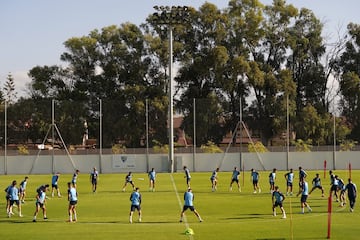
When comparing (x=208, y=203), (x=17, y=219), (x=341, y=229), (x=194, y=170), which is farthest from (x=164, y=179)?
(x=341, y=229)

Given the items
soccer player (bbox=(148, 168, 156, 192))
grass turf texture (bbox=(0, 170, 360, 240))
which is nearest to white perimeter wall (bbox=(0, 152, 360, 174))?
soccer player (bbox=(148, 168, 156, 192))

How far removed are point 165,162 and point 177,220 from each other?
43019mm

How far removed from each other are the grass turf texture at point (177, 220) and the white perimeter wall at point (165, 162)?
27795mm

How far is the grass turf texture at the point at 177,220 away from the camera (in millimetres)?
24375

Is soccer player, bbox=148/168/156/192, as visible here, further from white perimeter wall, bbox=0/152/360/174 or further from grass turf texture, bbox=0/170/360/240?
white perimeter wall, bbox=0/152/360/174

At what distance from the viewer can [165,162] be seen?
7169 centimetres

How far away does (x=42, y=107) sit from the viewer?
253ft

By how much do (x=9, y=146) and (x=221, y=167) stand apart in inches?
1110

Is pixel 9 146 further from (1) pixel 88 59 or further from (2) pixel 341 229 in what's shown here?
(2) pixel 341 229

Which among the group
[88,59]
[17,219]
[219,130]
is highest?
[88,59]

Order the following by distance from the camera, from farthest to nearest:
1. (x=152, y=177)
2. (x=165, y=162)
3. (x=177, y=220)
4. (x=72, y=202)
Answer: (x=165, y=162)
(x=152, y=177)
(x=177, y=220)
(x=72, y=202)

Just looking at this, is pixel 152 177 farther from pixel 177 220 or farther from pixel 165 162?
pixel 165 162

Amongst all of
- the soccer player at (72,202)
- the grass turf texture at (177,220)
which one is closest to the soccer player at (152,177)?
the grass turf texture at (177,220)

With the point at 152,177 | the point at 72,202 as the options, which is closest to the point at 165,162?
the point at 152,177
